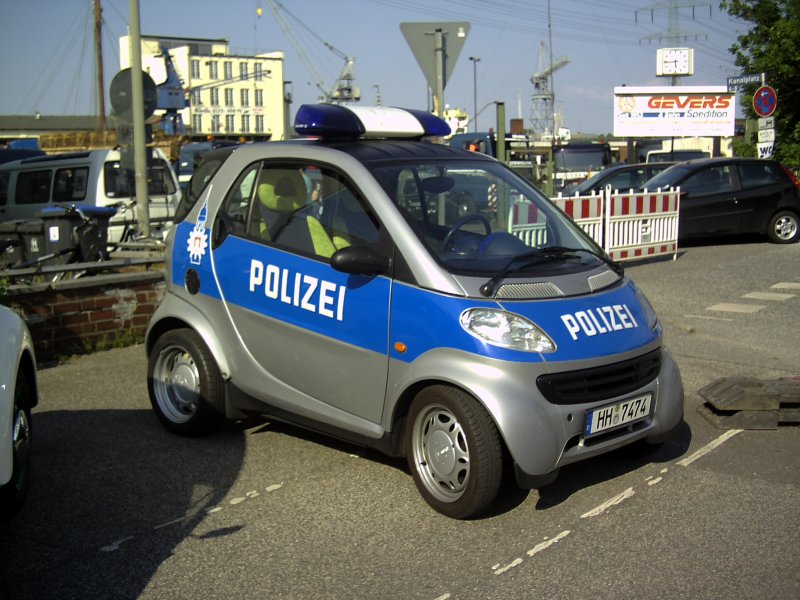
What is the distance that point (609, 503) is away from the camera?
4973mm

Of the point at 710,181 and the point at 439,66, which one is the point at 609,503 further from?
the point at 710,181

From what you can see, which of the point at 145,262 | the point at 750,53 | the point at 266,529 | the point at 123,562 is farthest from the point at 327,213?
the point at 750,53

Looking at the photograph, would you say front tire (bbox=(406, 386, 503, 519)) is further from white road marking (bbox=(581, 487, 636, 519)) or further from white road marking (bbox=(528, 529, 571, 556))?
white road marking (bbox=(581, 487, 636, 519))

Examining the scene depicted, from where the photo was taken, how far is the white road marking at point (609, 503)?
4.83 metres

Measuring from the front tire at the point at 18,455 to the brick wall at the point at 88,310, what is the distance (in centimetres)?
302

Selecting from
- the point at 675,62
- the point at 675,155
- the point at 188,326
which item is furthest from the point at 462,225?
the point at 675,62

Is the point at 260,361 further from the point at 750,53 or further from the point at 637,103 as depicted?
the point at 637,103

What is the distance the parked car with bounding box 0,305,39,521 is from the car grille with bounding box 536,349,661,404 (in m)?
2.44

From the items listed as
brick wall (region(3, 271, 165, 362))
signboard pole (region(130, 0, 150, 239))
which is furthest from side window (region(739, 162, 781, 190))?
brick wall (region(3, 271, 165, 362))

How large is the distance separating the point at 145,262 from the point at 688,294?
649 centimetres

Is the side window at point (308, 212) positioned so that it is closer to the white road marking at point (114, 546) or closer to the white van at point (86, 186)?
the white road marking at point (114, 546)

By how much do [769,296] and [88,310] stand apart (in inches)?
309

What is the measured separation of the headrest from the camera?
5617mm

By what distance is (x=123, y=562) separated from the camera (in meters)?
4.33
